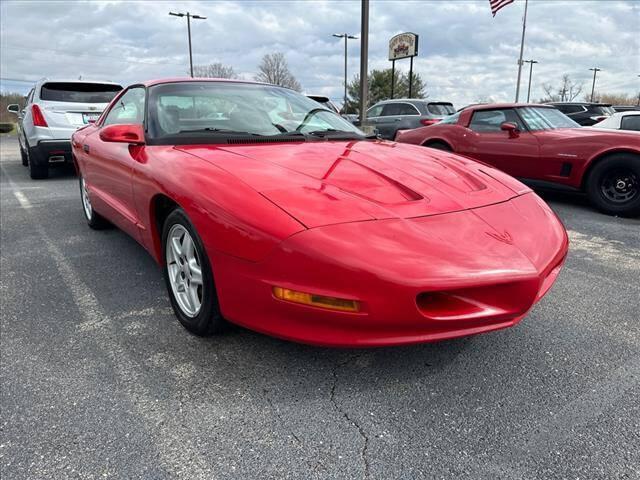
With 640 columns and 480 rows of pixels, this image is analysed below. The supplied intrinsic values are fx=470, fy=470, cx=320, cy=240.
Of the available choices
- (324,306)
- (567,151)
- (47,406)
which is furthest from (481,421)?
(567,151)

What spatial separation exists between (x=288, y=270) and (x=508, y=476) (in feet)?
3.13

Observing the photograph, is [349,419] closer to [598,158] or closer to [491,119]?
[598,158]

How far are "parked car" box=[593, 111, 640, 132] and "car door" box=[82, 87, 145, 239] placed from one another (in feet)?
20.4

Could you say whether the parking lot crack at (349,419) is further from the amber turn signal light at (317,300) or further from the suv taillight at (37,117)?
the suv taillight at (37,117)

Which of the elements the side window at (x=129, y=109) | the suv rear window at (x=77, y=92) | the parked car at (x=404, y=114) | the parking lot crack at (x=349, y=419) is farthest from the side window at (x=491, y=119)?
the suv rear window at (x=77, y=92)

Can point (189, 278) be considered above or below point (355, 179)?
below

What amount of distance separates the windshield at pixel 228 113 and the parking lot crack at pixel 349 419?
1.42 meters

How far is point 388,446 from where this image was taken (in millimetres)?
1575

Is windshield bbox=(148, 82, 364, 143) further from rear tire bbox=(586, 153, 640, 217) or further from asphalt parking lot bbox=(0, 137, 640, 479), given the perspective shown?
rear tire bbox=(586, 153, 640, 217)

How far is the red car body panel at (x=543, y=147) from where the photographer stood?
5.18 m

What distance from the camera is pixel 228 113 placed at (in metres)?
2.86

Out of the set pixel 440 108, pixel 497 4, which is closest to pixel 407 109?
pixel 440 108

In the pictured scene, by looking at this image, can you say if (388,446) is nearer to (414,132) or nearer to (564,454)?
(564,454)

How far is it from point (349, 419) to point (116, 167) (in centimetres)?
225
